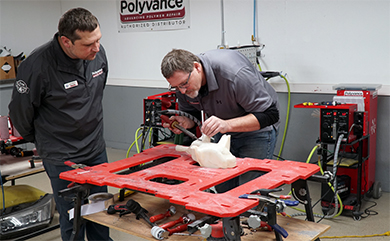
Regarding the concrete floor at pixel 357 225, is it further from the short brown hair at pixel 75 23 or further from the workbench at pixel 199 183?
the short brown hair at pixel 75 23

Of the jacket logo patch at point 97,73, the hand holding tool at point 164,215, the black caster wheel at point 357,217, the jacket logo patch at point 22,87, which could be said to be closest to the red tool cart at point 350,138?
the black caster wheel at point 357,217

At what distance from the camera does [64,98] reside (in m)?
1.88

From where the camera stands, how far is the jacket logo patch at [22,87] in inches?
71.8

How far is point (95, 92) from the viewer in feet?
6.69

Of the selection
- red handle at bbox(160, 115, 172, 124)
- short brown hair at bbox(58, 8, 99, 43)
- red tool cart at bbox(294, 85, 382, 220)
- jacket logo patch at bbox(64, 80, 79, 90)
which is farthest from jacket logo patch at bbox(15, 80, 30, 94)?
red tool cart at bbox(294, 85, 382, 220)

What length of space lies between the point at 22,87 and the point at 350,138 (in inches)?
89.4

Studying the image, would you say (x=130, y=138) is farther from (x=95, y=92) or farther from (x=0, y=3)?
(x=95, y=92)

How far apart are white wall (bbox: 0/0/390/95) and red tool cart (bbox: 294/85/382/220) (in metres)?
0.33

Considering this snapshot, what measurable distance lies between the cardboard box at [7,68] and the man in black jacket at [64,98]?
308 cm

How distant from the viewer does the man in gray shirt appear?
1766mm

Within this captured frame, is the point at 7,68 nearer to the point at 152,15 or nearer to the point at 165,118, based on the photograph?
the point at 152,15

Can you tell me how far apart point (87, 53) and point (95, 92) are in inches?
10.5

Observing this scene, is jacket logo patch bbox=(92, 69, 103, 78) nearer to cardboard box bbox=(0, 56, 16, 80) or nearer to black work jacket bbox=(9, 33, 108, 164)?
black work jacket bbox=(9, 33, 108, 164)

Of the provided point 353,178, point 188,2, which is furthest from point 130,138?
point 353,178
